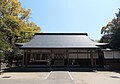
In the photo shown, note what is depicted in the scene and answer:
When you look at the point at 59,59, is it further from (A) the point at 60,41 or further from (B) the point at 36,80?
(B) the point at 36,80

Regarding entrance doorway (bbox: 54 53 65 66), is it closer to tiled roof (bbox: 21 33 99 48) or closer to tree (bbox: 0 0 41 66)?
tiled roof (bbox: 21 33 99 48)

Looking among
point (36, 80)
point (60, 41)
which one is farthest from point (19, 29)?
point (36, 80)

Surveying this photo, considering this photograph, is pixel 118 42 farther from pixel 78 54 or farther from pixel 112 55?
pixel 78 54

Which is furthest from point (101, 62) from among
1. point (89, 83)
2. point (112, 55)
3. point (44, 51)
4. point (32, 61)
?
point (89, 83)

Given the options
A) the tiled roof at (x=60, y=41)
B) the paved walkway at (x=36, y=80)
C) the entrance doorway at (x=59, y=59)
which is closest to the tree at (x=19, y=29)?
the tiled roof at (x=60, y=41)

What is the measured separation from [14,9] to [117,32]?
17.5 meters

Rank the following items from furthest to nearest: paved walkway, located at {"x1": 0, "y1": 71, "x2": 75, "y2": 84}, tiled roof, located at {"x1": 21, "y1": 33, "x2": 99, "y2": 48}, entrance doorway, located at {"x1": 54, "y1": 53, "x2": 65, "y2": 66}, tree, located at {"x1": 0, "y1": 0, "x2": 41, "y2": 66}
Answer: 1. tree, located at {"x1": 0, "y1": 0, "x2": 41, "y2": 66}
2. entrance doorway, located at {"x1": 54, "y1": 53, "x2": 65, "y2": 66}
3. tiled roof, located at {"x1": 21, "y1": 33, "x2": 99, "y2": 48}
4. paved walkway, located at {"x1": 0, "y1": 71, "x2": 75, "y2": 84}

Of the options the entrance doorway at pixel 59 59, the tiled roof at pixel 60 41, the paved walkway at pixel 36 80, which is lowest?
the paved walkway at pixel 36 80

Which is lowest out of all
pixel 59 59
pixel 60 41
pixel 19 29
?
pixel 59 59

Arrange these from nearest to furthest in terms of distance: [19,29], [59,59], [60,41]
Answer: [19,29] → [59,59] → [60,41]

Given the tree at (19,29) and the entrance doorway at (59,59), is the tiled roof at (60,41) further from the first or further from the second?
the tree at (19,29)

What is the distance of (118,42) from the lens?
25.4 metres

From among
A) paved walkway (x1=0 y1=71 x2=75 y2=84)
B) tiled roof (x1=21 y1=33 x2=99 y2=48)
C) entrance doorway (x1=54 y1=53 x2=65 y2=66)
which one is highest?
tiled roof (x1=21 y1=33 x2=99 y2=48)

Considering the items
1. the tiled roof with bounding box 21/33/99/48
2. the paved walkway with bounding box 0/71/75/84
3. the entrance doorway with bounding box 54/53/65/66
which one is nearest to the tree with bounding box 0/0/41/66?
the tiled roof with bounding box 21/33/99/48
